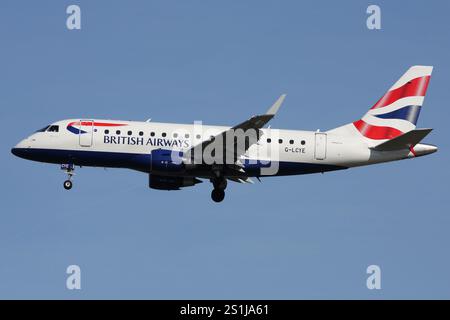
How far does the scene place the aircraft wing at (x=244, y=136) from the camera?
204ft

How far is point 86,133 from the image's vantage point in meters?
67.1

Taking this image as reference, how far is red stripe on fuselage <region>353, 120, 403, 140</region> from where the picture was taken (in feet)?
230

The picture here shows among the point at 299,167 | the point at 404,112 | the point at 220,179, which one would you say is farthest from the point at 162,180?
the point at 404,112

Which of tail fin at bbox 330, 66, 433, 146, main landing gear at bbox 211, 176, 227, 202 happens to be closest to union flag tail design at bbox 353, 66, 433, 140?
tail fin at bbox 330, 66, 433, 146

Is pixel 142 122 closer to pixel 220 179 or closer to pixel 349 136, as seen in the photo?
pixel 220 179

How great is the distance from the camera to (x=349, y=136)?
6969 centimetres

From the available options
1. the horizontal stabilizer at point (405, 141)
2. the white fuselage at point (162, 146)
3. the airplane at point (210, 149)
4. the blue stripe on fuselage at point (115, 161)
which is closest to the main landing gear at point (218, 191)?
the airplane at point (210, 149)

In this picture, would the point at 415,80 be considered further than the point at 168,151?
Yes

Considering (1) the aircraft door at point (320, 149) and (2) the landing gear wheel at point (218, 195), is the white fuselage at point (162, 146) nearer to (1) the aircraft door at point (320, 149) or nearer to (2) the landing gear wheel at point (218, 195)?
(1) the aircraft door at point (320, 149)

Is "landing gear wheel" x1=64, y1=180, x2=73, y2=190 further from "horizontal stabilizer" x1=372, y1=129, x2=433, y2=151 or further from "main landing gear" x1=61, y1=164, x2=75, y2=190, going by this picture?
"horizontal stabilizer" x1=372, y1=129, x2=433, y2=151

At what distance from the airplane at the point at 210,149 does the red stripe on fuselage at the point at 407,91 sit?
2.81 m

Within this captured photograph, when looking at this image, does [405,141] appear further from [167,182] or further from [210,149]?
[167,182]

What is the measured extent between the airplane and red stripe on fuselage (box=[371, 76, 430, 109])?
2.81 m

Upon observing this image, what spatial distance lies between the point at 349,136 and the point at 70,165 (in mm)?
18457
